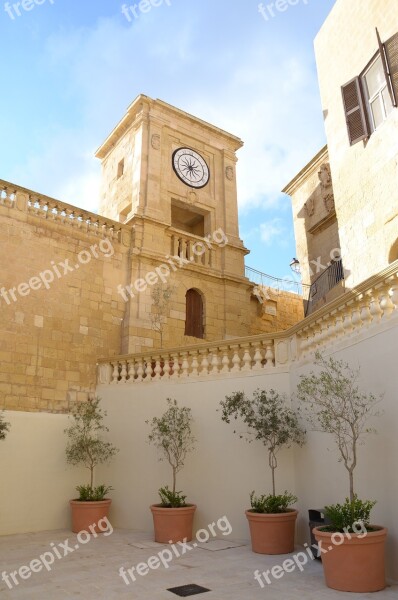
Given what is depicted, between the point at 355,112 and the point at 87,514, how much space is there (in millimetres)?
9507

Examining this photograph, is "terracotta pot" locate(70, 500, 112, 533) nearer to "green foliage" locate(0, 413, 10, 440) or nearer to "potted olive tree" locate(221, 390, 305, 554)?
"green foliage" locate(0, 413, 10, 440)

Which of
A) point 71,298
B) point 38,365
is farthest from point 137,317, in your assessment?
point 38,365

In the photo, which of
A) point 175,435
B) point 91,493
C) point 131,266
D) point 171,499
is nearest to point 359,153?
point 131,266

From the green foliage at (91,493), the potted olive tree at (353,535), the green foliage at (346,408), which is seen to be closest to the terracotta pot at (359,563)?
the potted olive tree at (353,535)

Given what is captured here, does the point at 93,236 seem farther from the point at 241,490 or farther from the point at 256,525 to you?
the point at 256,525

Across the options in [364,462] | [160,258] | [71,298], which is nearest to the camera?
[364,462]

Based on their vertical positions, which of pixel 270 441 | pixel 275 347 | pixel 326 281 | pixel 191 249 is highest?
pixel 191 249

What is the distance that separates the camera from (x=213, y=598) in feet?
14.7

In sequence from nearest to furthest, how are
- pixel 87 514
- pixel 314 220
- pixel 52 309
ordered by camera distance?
1. pixel 87 514
2. pixel 52 309
3. pixel 314 220

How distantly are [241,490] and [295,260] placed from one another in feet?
27.2

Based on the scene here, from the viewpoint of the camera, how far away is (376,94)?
29.4 feet

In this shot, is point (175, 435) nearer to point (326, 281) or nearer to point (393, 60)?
point (326, 281)

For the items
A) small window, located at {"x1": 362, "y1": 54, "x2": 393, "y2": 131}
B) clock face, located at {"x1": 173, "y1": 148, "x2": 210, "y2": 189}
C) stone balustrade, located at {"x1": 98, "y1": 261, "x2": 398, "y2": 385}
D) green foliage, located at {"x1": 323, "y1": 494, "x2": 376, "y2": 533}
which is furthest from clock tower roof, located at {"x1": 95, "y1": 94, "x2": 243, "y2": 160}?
green foliage, located at {"x1": 323, "y1": 494, "x2": 376, "y2": 533}

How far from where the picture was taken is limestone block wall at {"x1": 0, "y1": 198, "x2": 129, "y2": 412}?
31.3 ft
